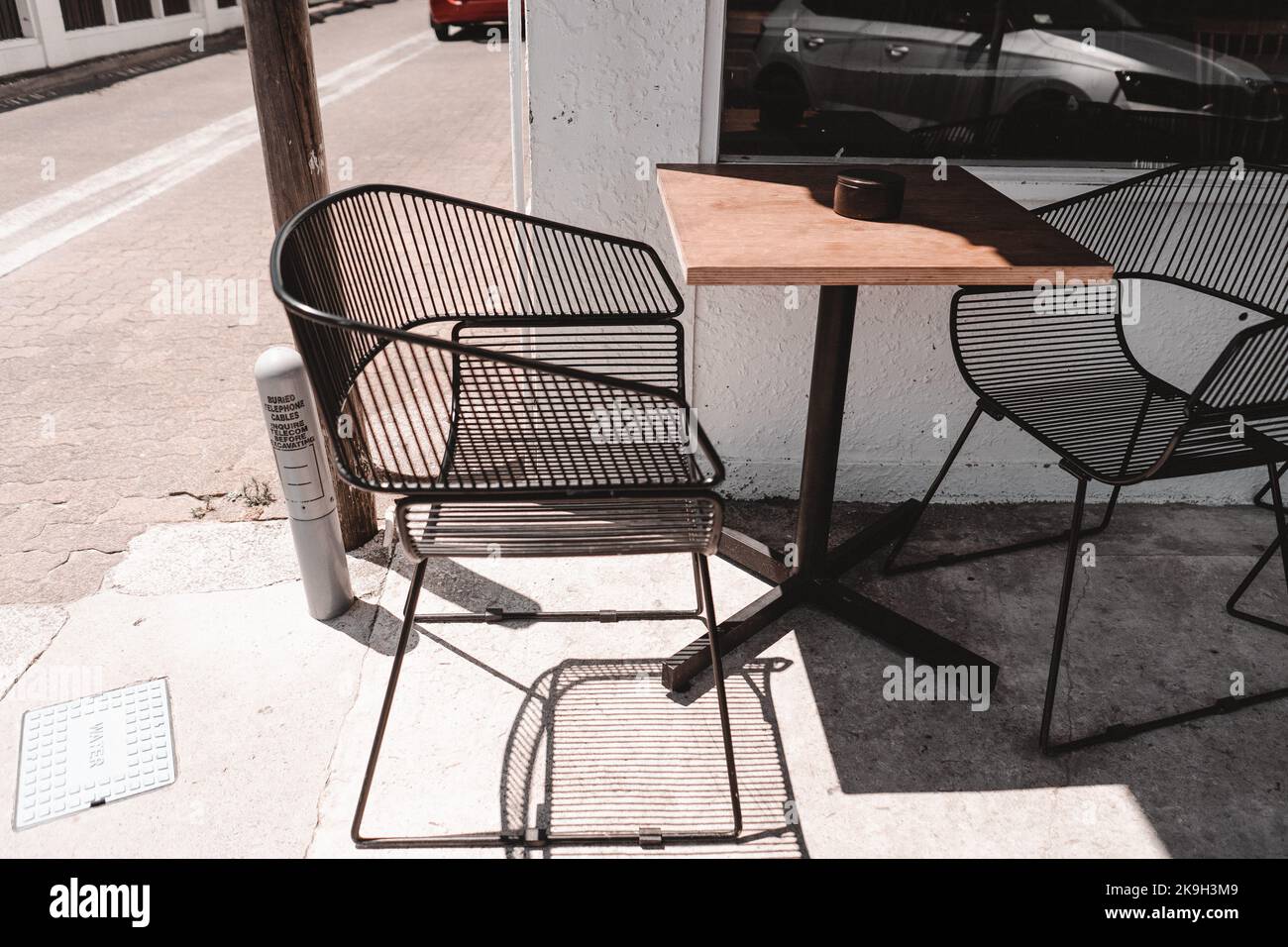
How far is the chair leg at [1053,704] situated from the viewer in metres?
2.35

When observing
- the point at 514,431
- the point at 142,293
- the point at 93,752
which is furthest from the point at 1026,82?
the point at 142,293

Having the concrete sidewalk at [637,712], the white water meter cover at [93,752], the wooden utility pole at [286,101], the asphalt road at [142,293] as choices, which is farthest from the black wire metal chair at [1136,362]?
the asphalt road at [142,293]

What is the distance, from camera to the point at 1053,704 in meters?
2.56

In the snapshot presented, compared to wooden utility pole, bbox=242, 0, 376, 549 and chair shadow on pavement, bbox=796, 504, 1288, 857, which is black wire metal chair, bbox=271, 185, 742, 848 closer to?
wooden utility pole, bbox=242, 0, 376, 549

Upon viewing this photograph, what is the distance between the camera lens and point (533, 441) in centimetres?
232

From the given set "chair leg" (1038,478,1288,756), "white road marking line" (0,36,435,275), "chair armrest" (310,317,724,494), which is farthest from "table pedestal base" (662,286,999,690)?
"white road marking line" (0,36,435,275)

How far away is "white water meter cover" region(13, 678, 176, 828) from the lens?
2.26 metres

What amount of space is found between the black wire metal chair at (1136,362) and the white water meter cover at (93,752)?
2.15 meters

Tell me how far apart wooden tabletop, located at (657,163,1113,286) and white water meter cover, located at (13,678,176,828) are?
67.7 inches

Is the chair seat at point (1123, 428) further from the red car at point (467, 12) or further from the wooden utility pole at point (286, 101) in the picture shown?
the red car at point (467, 12)

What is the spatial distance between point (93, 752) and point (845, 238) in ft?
7.13
